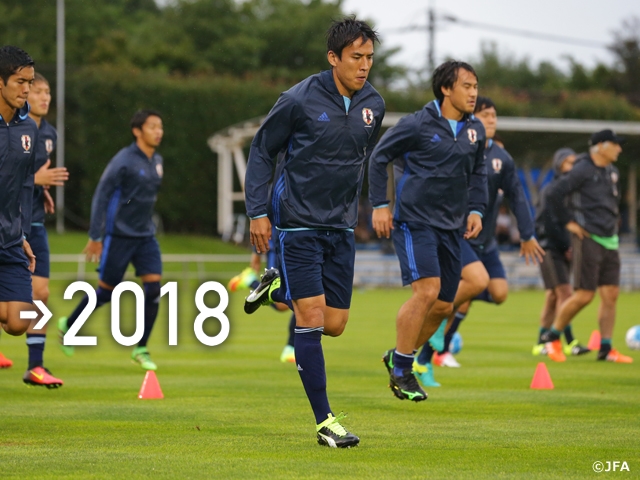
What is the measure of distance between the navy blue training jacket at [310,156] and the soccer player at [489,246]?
10.6ft

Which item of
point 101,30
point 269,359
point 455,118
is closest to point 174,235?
point 101,30

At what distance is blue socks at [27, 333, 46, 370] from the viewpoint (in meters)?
9.80

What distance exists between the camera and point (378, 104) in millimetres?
7223

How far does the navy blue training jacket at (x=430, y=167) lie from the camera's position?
29.1 ft

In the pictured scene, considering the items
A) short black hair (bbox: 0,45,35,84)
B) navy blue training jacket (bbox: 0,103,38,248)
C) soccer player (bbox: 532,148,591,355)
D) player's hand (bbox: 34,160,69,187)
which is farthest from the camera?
soccer player (bbox: 532,148,591,355)

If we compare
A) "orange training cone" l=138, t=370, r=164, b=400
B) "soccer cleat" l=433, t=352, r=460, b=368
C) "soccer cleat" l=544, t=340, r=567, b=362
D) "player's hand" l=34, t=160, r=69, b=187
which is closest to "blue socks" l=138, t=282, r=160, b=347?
"player's hand" l=34, t=160, r=69, b=187

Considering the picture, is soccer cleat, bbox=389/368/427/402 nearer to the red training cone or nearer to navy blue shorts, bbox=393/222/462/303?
navy blue shorts, bbox=393/222/462/303

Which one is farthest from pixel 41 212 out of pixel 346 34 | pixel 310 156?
pixel 346 34

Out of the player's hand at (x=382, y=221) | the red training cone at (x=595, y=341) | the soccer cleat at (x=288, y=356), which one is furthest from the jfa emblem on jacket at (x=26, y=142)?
the red training cone at (x=595, y=341)

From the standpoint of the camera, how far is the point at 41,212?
1048cm

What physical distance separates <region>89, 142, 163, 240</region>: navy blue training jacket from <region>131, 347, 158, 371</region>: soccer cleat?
3.83 feet

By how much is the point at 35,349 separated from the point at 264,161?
12.7ft

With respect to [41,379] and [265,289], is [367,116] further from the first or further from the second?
[41,379]

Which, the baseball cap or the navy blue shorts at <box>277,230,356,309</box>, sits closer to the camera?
the navy blue shorts at <box>277,230,356,309</box>
